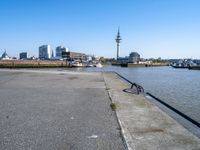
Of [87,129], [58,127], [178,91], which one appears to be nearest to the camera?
[87,129]

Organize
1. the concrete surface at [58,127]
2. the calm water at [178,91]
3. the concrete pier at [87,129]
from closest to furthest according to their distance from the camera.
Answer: the concrete surface at [58,127]
the concrete pier at [87,129]
the calm water at [178,91]

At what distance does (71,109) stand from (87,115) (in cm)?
128

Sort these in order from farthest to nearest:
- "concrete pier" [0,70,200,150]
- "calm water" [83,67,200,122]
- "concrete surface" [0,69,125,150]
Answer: "calm water" [83,67,200,122], "concrete pier" [0,70,200,150], "concrete surface" [0,69,125,150]

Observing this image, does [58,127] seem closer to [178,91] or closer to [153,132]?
[153,132]

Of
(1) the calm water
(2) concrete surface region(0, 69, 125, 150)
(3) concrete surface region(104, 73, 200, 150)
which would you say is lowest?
(1) the calm water

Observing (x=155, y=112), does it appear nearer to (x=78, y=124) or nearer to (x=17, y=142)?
(x=78, y=124)

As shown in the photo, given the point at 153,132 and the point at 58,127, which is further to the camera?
the point at 58,127

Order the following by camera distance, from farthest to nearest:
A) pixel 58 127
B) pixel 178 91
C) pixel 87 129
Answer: pixel 178 91
pixel 58 127
pixel 87 129

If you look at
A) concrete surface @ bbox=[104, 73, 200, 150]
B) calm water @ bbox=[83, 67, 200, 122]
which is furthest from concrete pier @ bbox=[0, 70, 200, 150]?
calm water @ bbox=[83, 67, 200, 122]

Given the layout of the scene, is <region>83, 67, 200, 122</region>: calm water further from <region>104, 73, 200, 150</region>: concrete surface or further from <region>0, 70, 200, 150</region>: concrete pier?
<region>0, 70, 200, 150</region>: concrete pier

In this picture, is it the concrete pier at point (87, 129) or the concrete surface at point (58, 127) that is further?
the concrete pier at point (87, 129)

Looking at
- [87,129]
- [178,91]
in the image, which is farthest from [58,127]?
[178,91]

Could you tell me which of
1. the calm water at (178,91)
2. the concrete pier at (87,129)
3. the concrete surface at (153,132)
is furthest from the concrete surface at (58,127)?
the calm water at (178,91)

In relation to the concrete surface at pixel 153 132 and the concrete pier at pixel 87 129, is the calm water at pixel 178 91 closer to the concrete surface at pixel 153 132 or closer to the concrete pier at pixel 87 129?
the concrete surface at pixel 153 132
